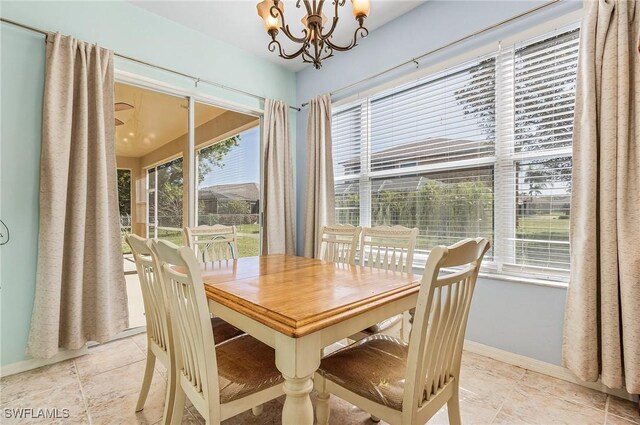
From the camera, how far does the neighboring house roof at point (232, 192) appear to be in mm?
3240

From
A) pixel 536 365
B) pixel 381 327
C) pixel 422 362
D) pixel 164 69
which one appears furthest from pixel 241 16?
pixel 536 365

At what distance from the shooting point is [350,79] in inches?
126

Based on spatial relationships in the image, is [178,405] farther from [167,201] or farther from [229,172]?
[229,172]

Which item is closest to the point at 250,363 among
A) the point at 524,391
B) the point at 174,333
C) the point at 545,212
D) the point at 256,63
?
the point at 174,333

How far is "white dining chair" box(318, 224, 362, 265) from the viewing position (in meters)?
2.22

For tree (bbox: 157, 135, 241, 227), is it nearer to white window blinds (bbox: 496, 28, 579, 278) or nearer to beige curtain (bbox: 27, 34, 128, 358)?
beige curtain (bbox: 27, 34, 128, 358)

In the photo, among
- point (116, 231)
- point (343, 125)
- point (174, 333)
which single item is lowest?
point (174, 333)

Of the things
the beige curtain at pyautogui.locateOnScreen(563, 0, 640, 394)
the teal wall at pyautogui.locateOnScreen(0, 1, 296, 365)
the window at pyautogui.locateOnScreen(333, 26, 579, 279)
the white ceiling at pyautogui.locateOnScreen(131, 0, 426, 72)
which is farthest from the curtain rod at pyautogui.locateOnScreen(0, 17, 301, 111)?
the beige curtain at pyautogui.locateOnScreen(563, 0, 640, 394)

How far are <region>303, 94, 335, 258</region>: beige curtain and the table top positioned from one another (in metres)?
1.43

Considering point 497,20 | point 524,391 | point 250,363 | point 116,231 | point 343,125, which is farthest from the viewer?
point 343,125

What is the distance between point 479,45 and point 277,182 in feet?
7.47

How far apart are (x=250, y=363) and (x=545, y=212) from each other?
2.07 metres

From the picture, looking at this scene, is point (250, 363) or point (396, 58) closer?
point (250, 363)

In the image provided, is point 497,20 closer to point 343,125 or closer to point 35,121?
point 343,125
